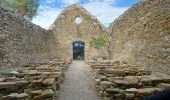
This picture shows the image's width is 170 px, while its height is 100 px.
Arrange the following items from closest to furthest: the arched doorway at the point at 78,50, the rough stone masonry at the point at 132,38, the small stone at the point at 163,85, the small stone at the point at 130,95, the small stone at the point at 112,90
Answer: the small stone at the point at 130,95
the small stone at the point at 163,85
the small stone at the point at 112,90
the rough stone masonry at the point at 132,38
the arched doorway at the point at 78,50

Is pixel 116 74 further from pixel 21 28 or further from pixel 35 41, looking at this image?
pixel 35 41

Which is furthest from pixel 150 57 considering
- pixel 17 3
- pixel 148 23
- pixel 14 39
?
pixel 17 3

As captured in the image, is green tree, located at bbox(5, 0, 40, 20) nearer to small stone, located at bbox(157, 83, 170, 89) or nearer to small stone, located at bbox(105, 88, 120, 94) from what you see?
small stone, located at bbox(105, 88, 120, 94)

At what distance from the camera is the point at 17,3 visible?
24.8m

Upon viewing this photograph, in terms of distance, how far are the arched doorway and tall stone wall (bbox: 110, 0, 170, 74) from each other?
1058cm

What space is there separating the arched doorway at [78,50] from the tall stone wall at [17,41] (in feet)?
24.9

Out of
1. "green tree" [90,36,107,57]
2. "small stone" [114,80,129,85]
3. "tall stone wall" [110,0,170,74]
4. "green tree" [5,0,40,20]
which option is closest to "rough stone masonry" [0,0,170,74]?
"tall stone wall" [110,0,170,74]

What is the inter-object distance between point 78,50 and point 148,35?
15322 mm

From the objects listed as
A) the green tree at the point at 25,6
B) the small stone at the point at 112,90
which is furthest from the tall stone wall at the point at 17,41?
the green tree at the point at 25,6

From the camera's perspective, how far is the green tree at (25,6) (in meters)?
24.5

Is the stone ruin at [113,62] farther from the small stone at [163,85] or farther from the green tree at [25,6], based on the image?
the green tree at [25,6]

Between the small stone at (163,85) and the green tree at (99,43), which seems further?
the green tree at (99,43)

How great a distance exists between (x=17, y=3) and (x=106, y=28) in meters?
8.67

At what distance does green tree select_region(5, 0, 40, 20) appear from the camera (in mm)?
24547
